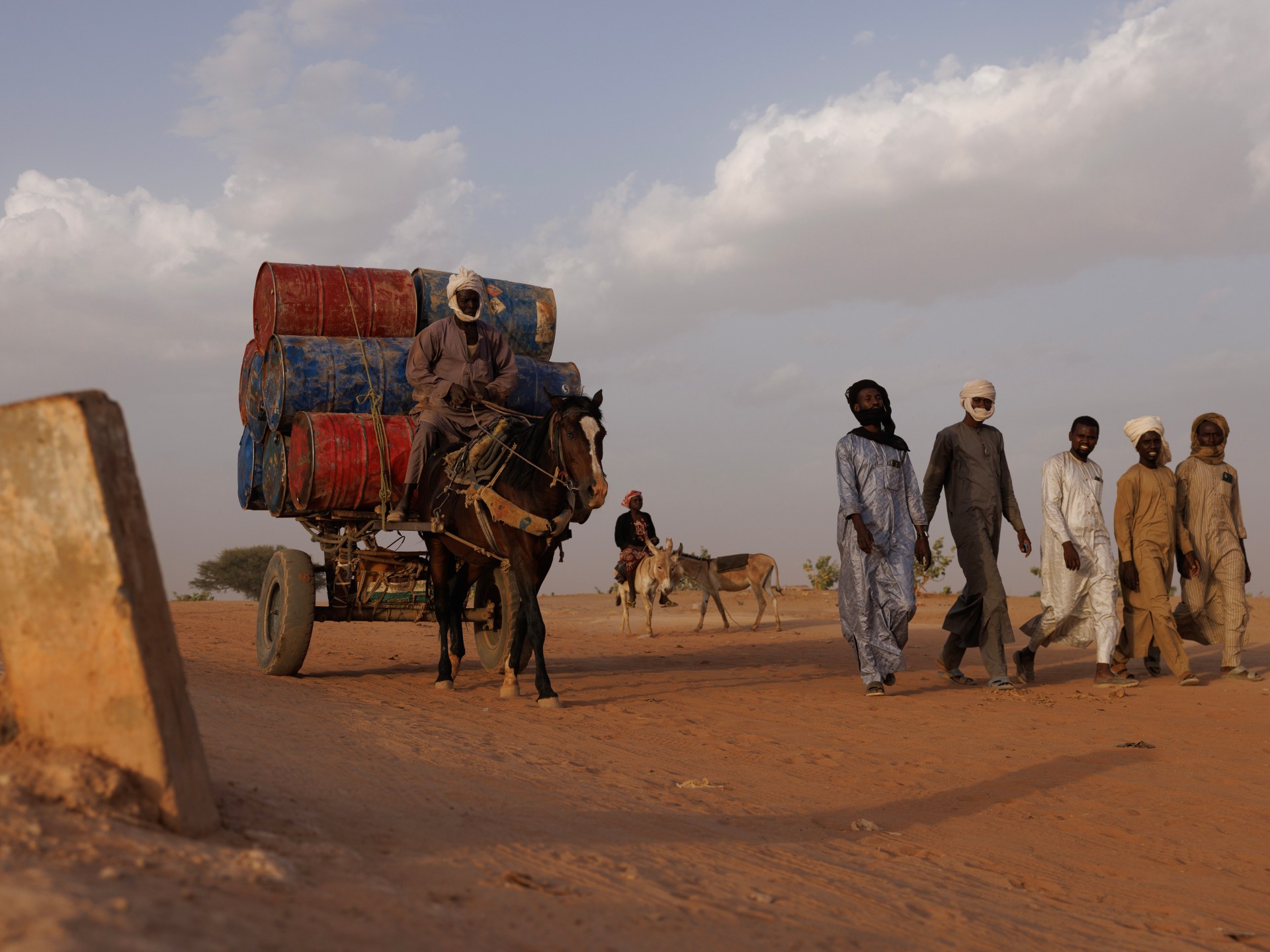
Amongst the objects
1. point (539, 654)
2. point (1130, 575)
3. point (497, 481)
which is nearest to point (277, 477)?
point (497, 481)

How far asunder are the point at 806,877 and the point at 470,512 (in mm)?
5808

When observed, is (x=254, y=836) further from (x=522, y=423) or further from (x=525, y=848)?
(x=522, y=423)

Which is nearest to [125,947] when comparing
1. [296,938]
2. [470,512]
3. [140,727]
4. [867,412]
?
[296,938]

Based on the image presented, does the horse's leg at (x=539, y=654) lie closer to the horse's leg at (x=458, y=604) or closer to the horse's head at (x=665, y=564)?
the horse's leg at (x=458, y=604)

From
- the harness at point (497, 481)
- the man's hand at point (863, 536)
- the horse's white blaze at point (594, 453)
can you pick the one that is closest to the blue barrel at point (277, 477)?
the harness at point (497, 481)

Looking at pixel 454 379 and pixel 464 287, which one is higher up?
pixel 464 287

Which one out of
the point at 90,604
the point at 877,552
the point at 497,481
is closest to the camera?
the point at 90,604

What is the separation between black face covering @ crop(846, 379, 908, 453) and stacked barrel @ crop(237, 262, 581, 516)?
2667 mm

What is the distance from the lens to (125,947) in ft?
6.86

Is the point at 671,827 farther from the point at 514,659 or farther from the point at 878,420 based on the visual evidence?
the point at 878,420

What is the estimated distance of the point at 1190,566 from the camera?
10.4m

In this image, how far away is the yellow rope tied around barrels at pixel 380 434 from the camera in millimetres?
9336

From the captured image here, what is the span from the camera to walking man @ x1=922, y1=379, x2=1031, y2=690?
1005 cm

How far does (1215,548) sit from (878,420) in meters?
3.60
